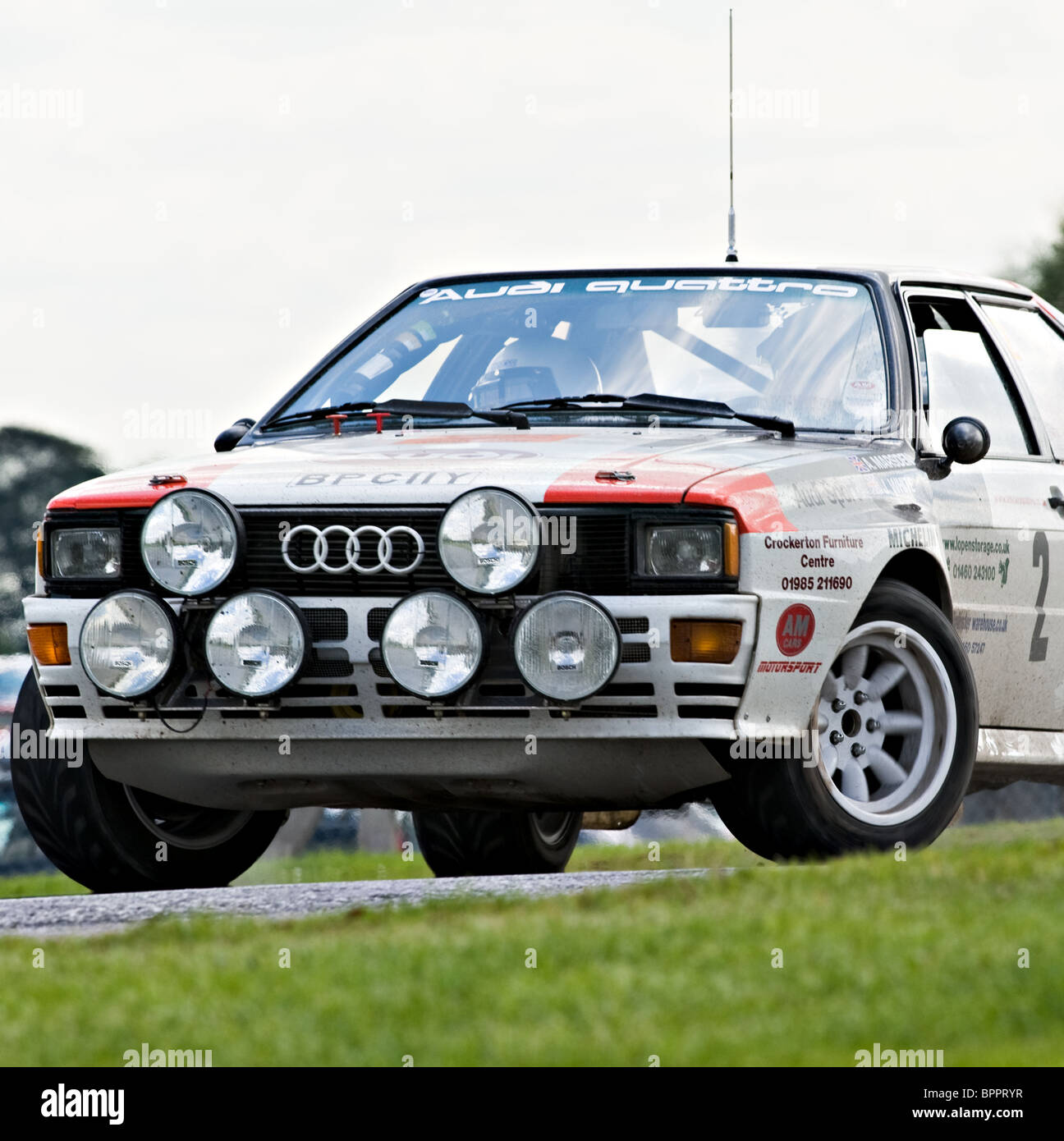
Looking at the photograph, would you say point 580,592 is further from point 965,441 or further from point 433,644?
point 965,441

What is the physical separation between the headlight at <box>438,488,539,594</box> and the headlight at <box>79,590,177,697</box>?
805 millimetres

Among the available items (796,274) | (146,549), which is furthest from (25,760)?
(796,274)

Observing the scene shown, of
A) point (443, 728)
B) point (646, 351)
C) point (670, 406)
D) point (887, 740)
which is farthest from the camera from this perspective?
point (646, 351)

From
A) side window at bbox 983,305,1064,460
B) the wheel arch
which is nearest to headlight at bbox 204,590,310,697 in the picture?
the wheel arch

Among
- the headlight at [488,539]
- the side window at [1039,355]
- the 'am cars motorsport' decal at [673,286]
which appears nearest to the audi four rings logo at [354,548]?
the headlight at [488,539]

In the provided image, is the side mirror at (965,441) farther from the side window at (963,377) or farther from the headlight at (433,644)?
the headlight at (433,644)

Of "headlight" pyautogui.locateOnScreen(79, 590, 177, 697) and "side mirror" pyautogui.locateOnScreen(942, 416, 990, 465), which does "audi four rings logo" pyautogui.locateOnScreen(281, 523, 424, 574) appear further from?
"side mirror" pyautogui.locateOnScreen(942, 416, 990, 465)

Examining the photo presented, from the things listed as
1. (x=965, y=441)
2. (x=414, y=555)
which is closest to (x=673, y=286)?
(x=965, y=441)

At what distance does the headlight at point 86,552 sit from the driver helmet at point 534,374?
1.25 meters

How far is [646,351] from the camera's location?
739 cm

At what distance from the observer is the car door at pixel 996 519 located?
7297mm

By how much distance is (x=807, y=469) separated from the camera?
648 centimetres

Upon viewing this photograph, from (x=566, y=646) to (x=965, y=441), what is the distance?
5.89 ft

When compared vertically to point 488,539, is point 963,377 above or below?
above
